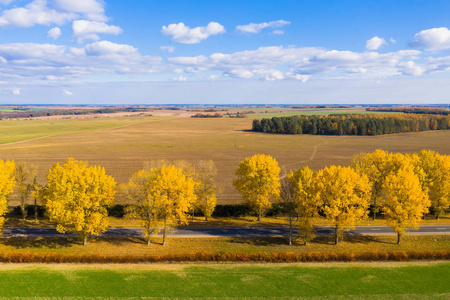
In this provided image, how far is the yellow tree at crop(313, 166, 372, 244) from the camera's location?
45031 mm

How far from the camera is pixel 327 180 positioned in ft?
152

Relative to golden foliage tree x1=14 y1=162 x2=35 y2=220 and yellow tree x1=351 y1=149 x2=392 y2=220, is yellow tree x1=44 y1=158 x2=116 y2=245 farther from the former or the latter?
yellow tree x1=351 y1=149 x2=392 y2=220

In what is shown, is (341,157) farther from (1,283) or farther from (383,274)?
(1,283)

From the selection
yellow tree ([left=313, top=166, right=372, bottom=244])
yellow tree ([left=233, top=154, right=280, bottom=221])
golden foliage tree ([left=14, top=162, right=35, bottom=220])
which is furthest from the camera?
yellow tree ([left=233, top=154, right=280, bottom=221])

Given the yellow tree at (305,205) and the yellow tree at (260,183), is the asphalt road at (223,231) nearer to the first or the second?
the yellow tree at (260,183)

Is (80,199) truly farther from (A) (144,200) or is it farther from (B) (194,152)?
(B) (194,152)

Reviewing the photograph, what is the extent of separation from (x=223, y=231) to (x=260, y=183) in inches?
435

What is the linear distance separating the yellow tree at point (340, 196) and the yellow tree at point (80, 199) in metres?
32.7

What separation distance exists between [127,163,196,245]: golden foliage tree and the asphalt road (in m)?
4.52

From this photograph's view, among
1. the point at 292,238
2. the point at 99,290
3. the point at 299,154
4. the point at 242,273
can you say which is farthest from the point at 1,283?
the point at 299,154

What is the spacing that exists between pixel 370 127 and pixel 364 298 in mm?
174884

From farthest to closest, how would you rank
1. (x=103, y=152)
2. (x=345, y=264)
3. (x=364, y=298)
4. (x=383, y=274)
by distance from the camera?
(x=103, y=152) < (x=345, y=264) < (x=383, y=274) < (x=364, y=298)

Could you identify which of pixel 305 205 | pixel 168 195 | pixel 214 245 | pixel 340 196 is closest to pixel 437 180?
pixel 340 196

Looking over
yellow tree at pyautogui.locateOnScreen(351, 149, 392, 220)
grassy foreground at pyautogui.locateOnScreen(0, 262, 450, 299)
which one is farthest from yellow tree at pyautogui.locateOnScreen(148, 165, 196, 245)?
yellow tree at pyautogui.locateOnScreen(351, 149, 392, 220)
